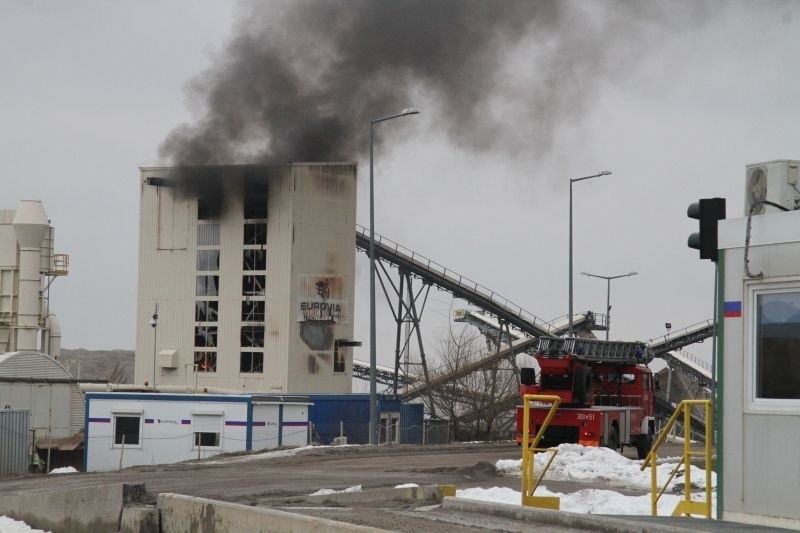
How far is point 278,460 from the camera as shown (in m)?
32.7

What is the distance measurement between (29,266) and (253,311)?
12.4m

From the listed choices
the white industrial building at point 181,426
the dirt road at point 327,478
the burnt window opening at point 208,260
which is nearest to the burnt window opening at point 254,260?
the burnt window opening at point 208,260

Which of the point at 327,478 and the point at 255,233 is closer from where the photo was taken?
the point at 327,478

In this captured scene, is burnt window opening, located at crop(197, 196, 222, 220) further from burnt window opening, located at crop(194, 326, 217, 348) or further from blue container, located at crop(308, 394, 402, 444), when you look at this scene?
blue container, located at crop(308, 394, 402, 444)

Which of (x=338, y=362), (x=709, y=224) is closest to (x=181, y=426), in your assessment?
(x=338, y=362)

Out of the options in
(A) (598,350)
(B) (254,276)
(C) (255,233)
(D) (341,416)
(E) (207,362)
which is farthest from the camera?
(E) (207,362)

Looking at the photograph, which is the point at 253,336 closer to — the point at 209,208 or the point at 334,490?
the point at 209,208

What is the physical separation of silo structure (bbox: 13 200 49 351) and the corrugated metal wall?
21729 millimetres

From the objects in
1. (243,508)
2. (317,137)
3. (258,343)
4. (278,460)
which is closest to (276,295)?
(258,343)

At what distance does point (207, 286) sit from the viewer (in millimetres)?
71500

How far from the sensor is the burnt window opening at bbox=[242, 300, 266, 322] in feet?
230

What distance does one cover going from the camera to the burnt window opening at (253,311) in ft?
230

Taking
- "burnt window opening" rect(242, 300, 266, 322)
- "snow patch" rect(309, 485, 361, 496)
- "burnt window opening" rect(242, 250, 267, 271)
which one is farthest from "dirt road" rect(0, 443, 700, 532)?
"burnt window opening" rect(242, 250, 267, 271)

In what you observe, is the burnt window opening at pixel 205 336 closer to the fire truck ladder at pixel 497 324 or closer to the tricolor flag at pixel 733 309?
the fire truck ladder at pixel 497 324
